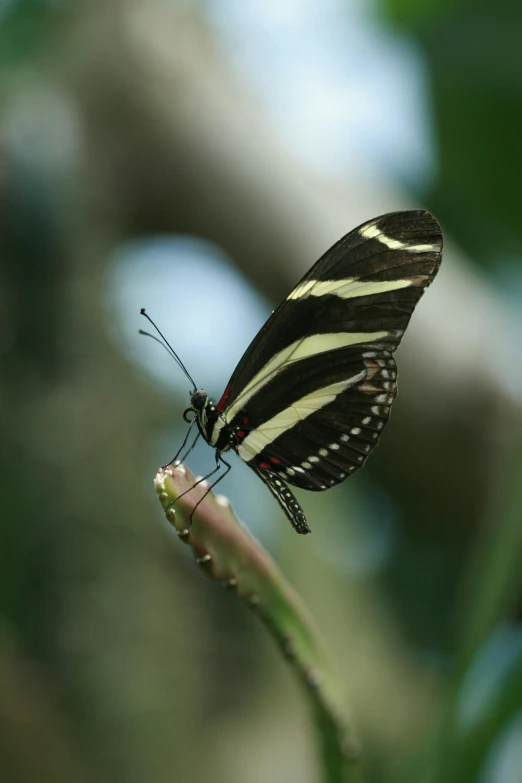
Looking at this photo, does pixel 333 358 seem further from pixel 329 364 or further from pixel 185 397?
pixel 185 397

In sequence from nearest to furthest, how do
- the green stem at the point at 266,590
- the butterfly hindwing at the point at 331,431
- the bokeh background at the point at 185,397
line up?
the green stem at the point at 266,590 → the butterfly hindwing at the point at 331,431 → the bokeh background at the point at 185,397

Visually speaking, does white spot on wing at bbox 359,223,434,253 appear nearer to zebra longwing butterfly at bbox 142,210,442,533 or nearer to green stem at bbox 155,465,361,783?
zebra longwing butterfly at bbox 142,210,442,533

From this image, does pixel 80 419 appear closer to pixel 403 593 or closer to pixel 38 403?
pixel 38 403

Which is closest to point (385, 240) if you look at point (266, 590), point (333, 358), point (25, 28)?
point (333, 358)

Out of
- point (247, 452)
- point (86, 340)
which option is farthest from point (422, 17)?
point (247, 452)

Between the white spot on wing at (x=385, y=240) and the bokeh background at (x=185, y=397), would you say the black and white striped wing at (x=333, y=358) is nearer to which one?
the white spot on wing at (x=385, y=240)

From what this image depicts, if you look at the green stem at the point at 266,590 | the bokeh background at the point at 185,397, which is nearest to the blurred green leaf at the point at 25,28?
the bokeh background at the point at 185,397
